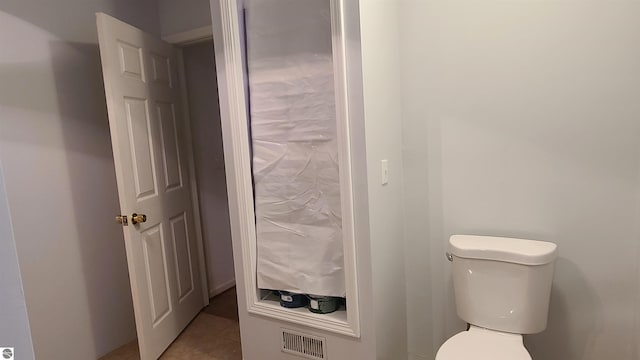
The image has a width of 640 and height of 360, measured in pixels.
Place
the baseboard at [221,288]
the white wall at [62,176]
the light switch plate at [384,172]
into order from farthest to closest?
the baseboard at [221,288], the white wall at [62,176], the light switch plate at [384,172]

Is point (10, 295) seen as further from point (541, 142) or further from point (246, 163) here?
point (541, 142)

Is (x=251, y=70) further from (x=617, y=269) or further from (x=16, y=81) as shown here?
(x=617, y=269)

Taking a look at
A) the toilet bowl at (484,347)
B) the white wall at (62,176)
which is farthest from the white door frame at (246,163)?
the white wall at (62,176)

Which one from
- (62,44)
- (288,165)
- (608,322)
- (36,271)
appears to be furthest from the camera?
(62,44)

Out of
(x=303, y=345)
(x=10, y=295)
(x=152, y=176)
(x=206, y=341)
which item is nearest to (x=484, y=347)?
(x=303, y=345)

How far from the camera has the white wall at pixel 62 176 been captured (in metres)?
1.75

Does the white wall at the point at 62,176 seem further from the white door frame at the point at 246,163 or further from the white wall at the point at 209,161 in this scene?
the white door frame at the point at 246,163

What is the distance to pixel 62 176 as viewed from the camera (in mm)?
1932

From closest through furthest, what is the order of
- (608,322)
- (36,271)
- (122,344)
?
(608,322) < (36,271) < (122,344)

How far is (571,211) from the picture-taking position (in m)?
1.57

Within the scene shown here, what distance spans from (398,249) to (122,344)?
1800 millimetres

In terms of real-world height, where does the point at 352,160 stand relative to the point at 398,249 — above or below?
above

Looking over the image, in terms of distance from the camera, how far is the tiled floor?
2.13 m

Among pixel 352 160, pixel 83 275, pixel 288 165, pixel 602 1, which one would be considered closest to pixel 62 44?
pixel 83 275
